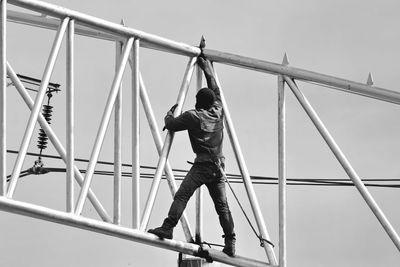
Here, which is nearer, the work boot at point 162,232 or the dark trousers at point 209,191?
the work boot at point 162,232

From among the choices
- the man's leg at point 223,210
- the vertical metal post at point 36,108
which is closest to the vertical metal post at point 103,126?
the vertical metal post at point 36,108

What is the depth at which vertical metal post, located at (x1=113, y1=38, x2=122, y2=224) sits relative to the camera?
2117 centimetres

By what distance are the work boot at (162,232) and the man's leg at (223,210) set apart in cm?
103

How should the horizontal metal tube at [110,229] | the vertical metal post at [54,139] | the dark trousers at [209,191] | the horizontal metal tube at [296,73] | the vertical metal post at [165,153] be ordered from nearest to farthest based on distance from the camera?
the horizontal metal tube at [110,229], the vertical metal post at [54,139], the vertical metal post at [165,153], the dark trousers at [209,191], the horizontal metal tube at [296,73]

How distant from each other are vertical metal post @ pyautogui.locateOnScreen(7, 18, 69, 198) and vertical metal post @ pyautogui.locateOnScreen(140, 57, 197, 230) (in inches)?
87.2

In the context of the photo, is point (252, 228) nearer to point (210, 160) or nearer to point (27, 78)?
point (210, 160)

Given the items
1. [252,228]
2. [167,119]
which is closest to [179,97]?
[167,119]

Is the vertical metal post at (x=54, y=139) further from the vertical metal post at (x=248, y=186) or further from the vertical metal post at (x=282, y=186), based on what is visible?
the vertical metal post at (x=282, y=186)

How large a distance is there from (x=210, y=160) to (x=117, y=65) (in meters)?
2.01

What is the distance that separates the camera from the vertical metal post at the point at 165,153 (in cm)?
2125

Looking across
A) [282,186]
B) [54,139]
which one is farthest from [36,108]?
[282,186]

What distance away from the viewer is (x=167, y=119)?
2198 cm

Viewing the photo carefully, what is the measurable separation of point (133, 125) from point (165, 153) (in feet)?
2.45

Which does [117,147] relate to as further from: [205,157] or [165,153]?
[205,157]
